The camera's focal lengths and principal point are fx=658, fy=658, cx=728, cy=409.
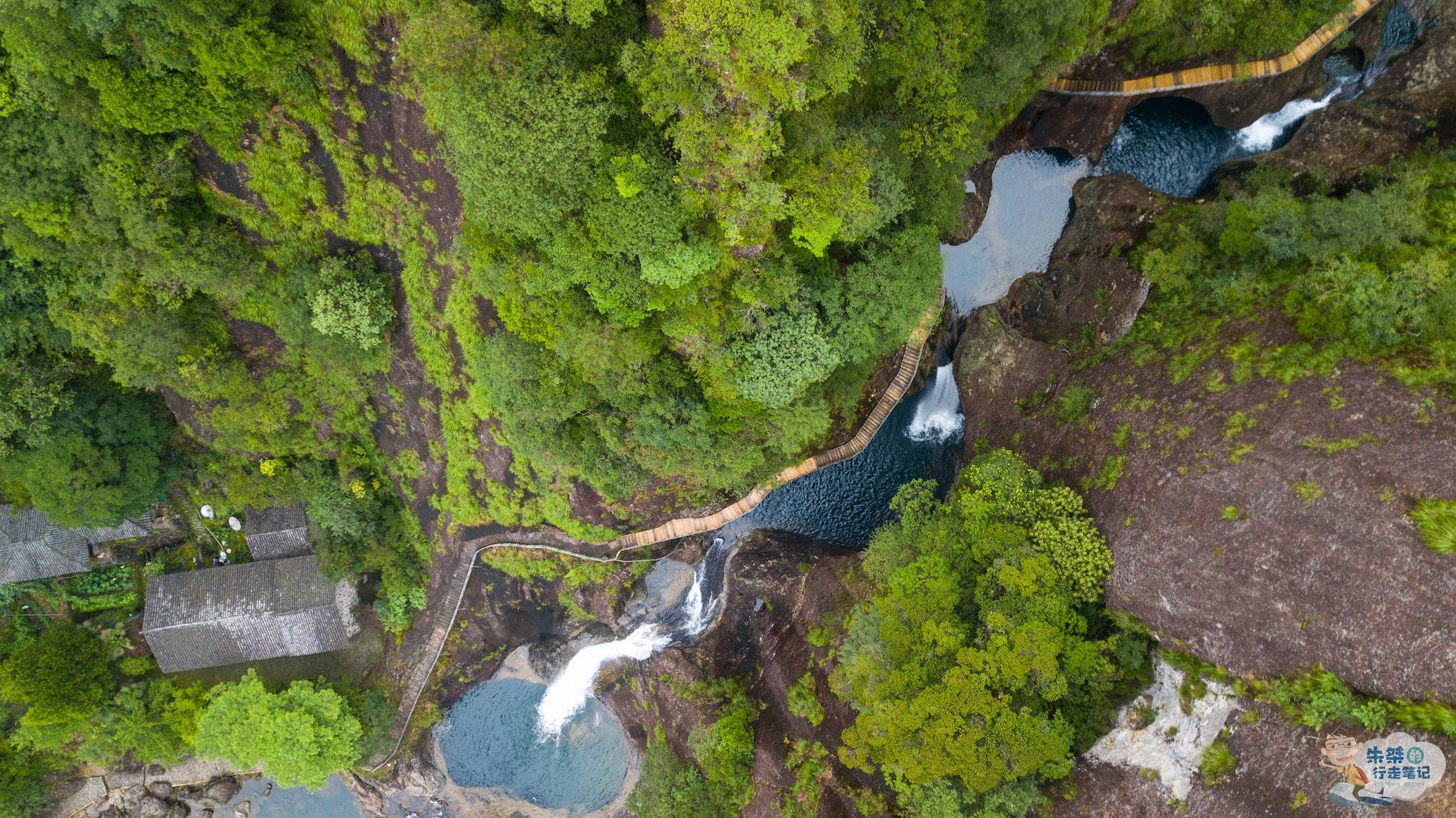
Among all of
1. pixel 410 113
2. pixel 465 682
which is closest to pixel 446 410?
pixel 410 113

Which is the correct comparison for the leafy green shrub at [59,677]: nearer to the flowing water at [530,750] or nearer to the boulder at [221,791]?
the boulder at [221,791]

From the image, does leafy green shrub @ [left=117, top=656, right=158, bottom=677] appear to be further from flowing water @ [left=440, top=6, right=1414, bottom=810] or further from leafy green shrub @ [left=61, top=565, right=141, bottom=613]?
flowing water @ [left=440, top=6, right=1414, bottom=810]

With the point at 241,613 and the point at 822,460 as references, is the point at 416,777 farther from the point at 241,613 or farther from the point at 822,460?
the point at 822,460

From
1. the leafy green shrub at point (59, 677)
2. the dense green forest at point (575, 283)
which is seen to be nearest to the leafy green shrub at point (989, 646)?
the dense green forest at point (575, 283)

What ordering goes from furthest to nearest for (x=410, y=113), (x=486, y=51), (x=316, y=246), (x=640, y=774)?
(x=640, y=774) → (x=316, y=246) → (x=410, y=113) → (x=486, y=51)

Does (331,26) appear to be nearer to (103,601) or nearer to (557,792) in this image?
(103,601)

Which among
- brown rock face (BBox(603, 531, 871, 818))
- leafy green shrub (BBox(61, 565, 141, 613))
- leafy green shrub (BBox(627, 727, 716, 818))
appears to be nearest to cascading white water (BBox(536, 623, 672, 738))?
brown rock face (BBox(603, 531, 871, 818))

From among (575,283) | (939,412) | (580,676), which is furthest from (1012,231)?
(580,676)
